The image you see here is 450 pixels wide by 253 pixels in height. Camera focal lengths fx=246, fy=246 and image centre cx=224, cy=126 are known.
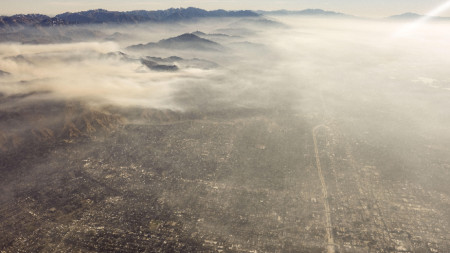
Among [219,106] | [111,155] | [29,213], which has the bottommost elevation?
[29,213]

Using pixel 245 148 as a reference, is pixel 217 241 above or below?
below

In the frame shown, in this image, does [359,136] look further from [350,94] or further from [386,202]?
[350,94]

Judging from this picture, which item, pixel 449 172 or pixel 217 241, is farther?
pixel 449 172

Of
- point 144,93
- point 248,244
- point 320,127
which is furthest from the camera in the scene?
point 144,93

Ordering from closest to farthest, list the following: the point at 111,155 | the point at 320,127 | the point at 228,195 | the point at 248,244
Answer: the point at 248,244
the point at 228,195
the point at 111,155
the point at 320,127

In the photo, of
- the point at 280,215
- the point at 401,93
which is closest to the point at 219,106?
the point at 280,215

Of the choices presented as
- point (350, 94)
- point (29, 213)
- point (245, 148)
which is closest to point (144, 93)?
point (245, 148)

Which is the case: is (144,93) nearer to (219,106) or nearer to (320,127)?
(219,106)

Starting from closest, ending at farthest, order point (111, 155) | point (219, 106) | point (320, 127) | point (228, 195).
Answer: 1. point (228, 195)
2. point (111, 155)
3. point (320, 127)
4. point (219, 106)

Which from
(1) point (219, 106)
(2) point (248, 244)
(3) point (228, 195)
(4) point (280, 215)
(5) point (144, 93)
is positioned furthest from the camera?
(5) point (144, 93)
